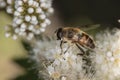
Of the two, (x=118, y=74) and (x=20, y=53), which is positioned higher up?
(x=20, y=53)

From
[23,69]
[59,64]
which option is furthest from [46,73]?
[23,69]

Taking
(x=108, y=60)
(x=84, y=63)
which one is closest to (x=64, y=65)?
(x=84, y=63)

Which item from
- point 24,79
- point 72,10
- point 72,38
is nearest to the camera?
point 72,38

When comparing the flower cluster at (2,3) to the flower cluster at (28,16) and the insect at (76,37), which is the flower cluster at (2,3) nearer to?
the flower cluster at (28,16)

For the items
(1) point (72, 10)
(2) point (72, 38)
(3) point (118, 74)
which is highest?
(1) point (72, 10)

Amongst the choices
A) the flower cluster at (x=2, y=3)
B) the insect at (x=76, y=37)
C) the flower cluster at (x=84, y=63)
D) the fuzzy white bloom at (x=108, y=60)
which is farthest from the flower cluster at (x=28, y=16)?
the fuzzy white bloom at (x=108, y=60)

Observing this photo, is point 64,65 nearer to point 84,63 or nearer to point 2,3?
point 84,63

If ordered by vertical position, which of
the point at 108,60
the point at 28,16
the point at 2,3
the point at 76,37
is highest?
the point at 2,3

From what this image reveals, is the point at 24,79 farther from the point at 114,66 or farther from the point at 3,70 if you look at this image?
the point at 114,66
